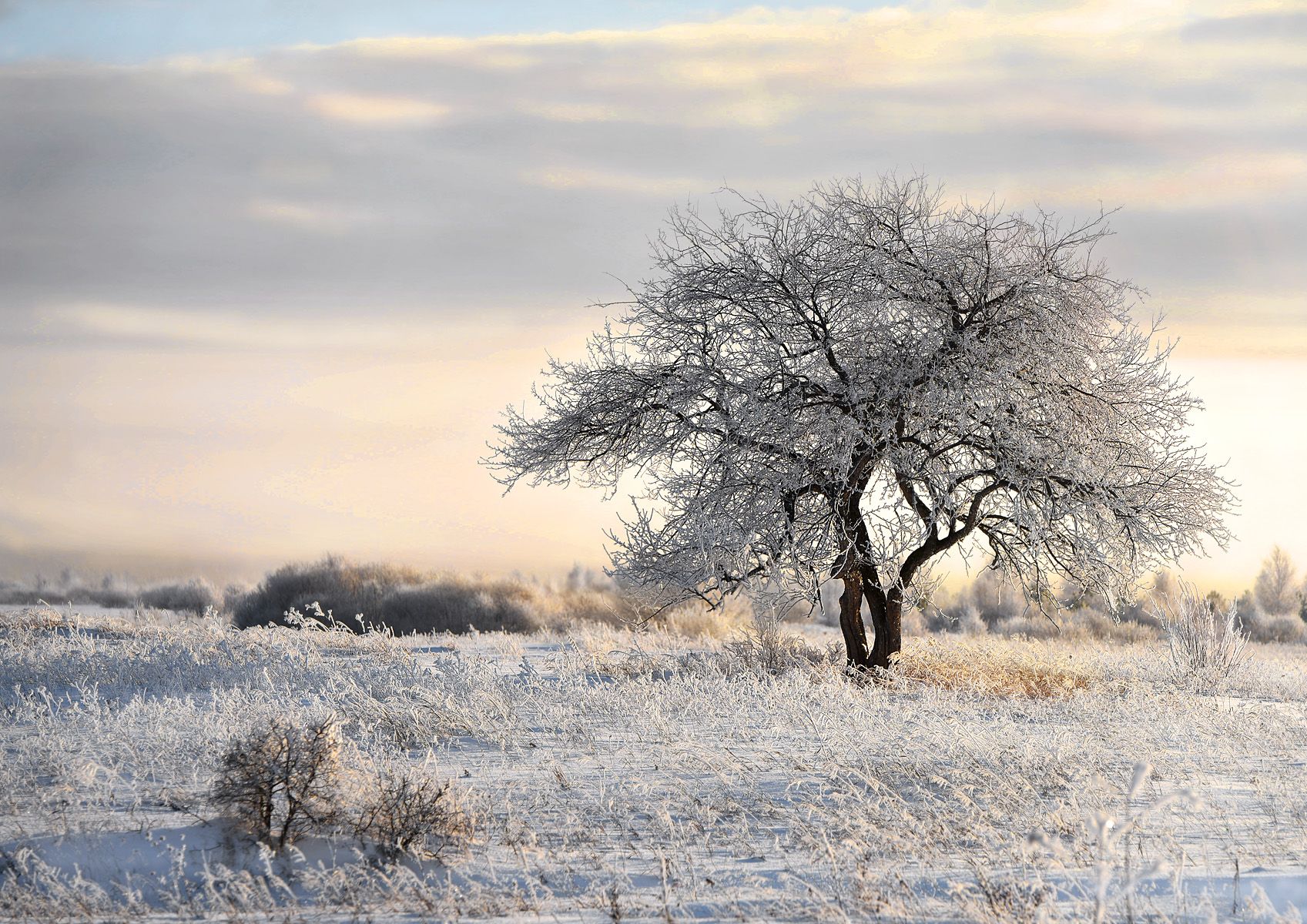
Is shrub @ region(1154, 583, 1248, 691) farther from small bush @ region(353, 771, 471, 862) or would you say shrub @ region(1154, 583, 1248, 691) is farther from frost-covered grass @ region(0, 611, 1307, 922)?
small bush @ region(353, 771, 471, 862)

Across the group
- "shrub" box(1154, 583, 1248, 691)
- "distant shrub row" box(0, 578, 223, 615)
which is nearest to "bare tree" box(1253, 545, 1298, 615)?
"shrub" box(1154, 583, 1248, 691)

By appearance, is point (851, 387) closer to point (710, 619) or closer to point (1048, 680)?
point (1048, 680)

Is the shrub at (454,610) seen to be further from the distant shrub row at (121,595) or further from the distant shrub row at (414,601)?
the distant shrub row at (121,595)

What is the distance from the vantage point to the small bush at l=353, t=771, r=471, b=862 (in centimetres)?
549

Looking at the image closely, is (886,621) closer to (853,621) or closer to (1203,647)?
(853,621)

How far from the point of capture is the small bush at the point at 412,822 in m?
5.49

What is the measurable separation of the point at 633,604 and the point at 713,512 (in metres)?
14.2

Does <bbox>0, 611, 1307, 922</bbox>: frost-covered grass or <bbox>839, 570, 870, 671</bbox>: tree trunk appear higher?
<bbox>839, 570, 870, 671</bbox>: tree trunk

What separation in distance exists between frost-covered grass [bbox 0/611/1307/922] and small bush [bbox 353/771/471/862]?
0.28 ft

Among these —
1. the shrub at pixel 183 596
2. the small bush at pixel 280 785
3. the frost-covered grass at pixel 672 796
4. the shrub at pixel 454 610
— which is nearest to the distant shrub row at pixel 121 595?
the shrub at pixel 183 596

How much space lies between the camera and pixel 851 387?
12.7m

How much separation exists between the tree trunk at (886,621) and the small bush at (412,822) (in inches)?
361

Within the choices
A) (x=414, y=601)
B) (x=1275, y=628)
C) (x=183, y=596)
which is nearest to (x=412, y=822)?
(x=414, y=601)

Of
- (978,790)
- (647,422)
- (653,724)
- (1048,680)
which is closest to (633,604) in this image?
(647,422)
